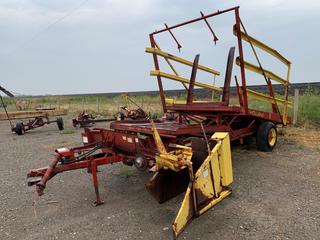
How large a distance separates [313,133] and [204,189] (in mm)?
6071

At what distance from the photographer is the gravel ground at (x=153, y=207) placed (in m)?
3.55

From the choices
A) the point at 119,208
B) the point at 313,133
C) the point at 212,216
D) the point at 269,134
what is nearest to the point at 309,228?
the point at 212,216

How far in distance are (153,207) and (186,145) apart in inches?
36.6

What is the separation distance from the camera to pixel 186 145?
452 cm

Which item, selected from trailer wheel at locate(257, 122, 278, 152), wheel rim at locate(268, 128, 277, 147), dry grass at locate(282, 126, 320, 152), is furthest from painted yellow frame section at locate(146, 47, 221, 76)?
dry grass at locate(282, 126, 320, 152)

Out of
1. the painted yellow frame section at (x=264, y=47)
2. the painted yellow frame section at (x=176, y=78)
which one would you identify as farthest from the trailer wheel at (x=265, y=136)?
the painted yellow frame section at (x=264, y=47)

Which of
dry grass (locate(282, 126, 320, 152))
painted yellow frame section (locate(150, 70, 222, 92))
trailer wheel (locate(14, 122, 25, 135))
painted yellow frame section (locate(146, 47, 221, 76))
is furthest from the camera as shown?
trailer wheel (locate(14, 122, 25, 135))

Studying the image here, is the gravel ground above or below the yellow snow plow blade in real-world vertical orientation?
below

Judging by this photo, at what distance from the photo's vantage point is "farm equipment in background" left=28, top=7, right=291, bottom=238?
3535 mm

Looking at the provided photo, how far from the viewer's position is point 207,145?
12.0ft

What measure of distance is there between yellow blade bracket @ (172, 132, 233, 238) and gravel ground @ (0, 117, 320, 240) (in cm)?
27

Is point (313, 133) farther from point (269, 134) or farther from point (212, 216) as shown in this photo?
point (212, 216)

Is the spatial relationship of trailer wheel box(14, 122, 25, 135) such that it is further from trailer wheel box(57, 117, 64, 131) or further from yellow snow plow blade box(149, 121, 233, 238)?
yellow snow plow blade box(149, 121, 233, 238)

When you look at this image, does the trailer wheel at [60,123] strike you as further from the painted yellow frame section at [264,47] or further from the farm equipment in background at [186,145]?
the painted yellow frame section at [264,47]
